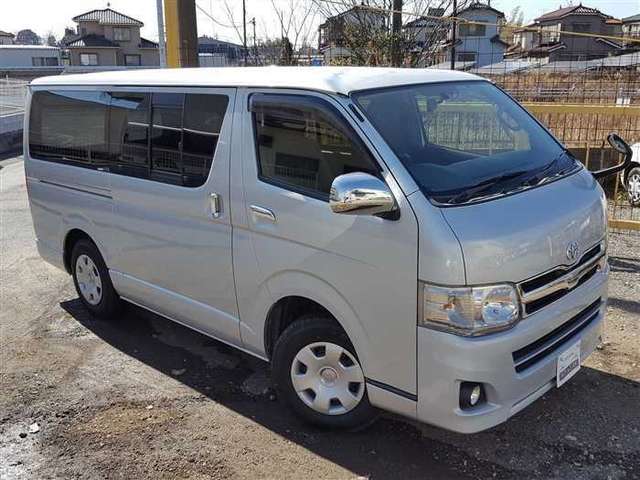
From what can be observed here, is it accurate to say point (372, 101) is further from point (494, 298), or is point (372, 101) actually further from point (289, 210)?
point (494, 298)

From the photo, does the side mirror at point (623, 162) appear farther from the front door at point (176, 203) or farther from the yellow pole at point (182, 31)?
the yellow pole at point (182, 31)

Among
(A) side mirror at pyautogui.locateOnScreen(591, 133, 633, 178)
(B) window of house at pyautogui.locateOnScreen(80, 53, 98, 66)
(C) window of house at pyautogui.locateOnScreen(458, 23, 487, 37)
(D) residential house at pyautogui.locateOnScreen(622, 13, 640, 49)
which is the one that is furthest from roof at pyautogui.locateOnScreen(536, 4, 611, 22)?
(A) side mirror at pyautogui.locateOnScreen(591, 133, 633, 178)

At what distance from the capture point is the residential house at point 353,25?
927cm

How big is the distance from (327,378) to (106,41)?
65.3m

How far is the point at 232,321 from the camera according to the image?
3.71 m

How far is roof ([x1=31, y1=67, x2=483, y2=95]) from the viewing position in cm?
318

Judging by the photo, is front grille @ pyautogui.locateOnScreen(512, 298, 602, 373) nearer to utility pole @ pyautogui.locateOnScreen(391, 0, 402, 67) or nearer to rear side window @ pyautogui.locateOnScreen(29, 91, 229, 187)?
rear side window @ pyautogui.locateOnScreen(29, 91, 229, 187)

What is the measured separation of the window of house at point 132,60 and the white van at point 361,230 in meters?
62.9

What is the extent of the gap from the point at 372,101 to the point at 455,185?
639mm

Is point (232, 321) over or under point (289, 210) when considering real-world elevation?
under

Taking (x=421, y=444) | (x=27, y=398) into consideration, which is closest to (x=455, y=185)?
(x=421, y=444)

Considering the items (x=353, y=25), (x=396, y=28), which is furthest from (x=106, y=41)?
(x=396, y=28)

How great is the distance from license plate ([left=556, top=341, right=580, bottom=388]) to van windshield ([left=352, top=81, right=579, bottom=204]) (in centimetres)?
86

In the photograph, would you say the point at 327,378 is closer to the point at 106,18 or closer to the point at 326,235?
the point at 326,235
